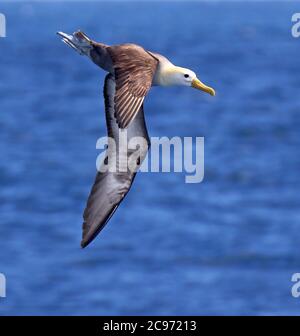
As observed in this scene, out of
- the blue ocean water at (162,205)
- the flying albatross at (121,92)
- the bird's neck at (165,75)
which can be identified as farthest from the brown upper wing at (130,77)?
the blue ocean water at (162,205)

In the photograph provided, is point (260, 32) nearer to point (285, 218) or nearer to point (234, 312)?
point (285, 218)

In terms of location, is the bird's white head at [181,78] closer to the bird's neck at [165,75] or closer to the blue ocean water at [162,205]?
the bird's neck at [165,75]

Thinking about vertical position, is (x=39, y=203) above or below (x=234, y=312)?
above

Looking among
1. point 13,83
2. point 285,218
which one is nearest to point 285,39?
point 13,83

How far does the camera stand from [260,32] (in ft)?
577

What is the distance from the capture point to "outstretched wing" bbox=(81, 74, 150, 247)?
15766 mm

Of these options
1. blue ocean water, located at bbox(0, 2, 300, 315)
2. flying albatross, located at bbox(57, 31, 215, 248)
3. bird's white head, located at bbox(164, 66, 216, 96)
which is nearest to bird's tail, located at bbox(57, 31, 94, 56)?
flying albatross, located at bbox(57, 31, 215, 248)

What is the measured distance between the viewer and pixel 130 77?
1435cm

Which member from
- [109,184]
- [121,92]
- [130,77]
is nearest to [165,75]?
[130,77]

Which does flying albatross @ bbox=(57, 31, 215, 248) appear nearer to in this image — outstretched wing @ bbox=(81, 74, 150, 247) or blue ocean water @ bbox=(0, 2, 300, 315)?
outstretched wing @ bbox=(81, 74, 150, 247)

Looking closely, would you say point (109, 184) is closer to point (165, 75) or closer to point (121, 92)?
point (165, 75)

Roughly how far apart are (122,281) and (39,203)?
54.3ft

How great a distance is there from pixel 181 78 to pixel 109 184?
1890 mm

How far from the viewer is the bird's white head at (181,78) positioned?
15391mm
